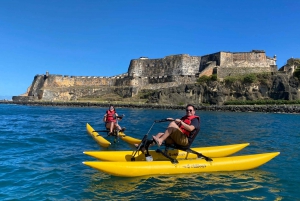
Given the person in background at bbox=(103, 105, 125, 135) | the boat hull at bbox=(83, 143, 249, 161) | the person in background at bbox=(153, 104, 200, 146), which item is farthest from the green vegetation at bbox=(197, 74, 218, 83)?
the person in background at bbox=(153, 104, 200, 146)

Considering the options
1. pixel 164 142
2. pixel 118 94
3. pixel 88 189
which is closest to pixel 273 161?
pixel 164 142

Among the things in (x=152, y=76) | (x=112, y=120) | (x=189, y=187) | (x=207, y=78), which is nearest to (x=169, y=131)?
(x=189, y=187)

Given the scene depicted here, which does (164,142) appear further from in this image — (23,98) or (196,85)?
(23,98)

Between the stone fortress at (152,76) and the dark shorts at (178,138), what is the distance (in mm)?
42464

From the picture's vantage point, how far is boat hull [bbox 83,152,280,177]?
21.1ft

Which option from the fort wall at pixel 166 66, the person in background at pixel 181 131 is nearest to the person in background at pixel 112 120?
the person in background at pixel 181 131

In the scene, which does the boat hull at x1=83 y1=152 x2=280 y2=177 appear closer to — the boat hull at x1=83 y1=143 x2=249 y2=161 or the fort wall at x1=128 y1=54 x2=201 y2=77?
the boat hull at x1=83 y1=143 x2=249 y2=161

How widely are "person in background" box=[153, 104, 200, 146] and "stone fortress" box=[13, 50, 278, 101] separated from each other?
4223 cm

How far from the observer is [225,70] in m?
48.0

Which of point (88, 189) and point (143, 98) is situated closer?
point (88, 189)

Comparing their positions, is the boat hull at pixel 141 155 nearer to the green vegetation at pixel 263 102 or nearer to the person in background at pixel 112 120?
the person in background at pixel 112 120

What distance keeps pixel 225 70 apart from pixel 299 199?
1749 inches

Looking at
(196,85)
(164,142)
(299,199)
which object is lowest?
(299,199)

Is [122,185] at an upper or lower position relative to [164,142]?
lower
